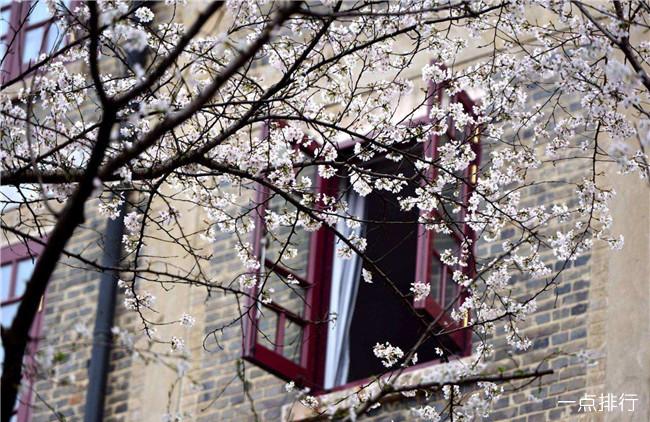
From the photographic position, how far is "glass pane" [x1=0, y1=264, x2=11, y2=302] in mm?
14048

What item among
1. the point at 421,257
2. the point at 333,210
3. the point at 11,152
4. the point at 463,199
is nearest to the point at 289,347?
the point at 421,257

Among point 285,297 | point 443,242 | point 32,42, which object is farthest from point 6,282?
point 443,242

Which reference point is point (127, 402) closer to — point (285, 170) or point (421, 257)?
point (421, 257)

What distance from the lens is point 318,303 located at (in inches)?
509

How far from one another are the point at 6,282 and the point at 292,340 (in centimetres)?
290

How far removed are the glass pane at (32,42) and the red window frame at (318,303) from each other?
3697 mm

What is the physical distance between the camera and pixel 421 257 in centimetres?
1141

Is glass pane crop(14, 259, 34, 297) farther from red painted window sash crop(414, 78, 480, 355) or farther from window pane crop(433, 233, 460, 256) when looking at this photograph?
red painted window sash crop(414, 78, 480, 355)

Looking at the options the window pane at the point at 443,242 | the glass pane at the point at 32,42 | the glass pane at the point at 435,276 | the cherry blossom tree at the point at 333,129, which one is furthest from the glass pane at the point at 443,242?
the glass pane at the point at 32,42

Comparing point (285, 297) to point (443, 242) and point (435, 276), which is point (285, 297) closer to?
Answer: point (435, 276)

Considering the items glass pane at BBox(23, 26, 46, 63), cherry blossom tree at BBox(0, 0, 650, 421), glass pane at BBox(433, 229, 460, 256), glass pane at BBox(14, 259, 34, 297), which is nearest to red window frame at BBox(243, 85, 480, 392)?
glass pane at BBox(433, 229, 460, 256)

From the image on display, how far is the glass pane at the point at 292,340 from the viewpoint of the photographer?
1231cm

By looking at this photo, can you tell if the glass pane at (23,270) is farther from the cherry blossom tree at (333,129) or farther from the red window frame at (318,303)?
the cherry blossom tree at (333,129)

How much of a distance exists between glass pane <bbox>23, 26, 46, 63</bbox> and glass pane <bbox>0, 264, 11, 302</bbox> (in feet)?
6.75
